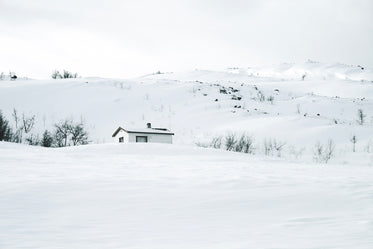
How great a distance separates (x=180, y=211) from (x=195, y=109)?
123 feet

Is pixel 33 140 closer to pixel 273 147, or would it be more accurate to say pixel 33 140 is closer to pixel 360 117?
pixel 273 147

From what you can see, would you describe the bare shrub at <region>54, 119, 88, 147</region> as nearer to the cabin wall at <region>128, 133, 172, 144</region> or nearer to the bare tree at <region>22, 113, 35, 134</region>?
the bare tree at <region>22, 113, 35, 134</region>

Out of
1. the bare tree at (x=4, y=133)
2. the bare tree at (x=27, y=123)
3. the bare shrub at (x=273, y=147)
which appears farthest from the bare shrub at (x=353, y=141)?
the bare tree at (x=27, y=123)

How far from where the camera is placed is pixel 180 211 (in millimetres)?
5254

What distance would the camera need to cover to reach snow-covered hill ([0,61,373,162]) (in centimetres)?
3259

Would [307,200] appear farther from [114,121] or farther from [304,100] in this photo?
[304,100]

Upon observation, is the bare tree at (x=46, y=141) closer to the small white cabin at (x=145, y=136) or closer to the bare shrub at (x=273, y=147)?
the small white cabin at (x=145, y=136)

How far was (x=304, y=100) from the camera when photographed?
49.0 m

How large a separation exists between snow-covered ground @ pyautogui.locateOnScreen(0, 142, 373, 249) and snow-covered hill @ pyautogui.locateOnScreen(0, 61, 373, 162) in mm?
22658

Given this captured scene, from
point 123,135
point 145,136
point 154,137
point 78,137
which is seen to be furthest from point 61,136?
point 154,137

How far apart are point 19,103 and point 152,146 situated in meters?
29.8

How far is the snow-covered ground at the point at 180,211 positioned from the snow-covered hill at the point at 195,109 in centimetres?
2266

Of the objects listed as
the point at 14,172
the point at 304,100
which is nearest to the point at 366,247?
the point at 14,172

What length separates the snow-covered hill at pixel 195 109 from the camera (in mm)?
32594
